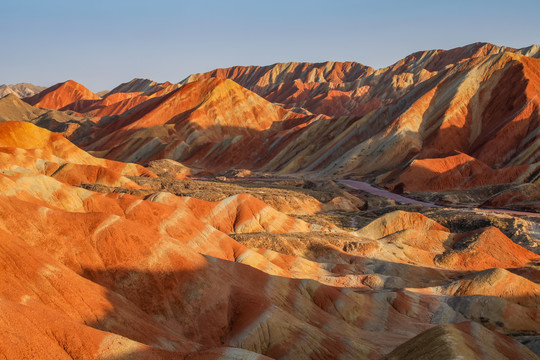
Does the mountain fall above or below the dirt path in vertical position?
above

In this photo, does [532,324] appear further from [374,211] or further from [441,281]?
[374,211]

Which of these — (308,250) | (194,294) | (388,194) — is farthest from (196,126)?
(194,294)

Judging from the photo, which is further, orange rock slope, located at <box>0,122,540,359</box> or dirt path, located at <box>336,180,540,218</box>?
dirt path, located at <box>336,180,540,218</box>

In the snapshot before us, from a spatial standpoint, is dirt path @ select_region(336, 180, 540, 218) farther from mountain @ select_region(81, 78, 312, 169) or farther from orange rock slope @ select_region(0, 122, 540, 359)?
mountain @ select_region(81, 78, 312, 169)

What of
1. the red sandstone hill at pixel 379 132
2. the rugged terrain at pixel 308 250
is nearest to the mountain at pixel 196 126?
the red sandstone hill at pixel 379 132

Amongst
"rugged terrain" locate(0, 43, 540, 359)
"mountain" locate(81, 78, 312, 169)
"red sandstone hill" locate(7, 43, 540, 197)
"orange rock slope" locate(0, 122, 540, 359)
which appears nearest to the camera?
"orange rock slope" locate(0, 122, 540, 359)

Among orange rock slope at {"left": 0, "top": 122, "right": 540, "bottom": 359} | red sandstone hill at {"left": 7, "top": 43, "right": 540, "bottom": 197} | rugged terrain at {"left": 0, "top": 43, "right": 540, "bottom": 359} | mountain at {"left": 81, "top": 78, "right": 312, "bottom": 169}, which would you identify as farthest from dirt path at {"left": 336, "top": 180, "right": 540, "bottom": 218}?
mountain at {"left": 81, "top": 78, "right": 312, "bottom": 169}

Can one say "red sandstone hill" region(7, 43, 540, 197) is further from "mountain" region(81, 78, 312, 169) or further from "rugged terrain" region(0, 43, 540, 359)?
"rugged terrain" region(0, 43, 540, 359)

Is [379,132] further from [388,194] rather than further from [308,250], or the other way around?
[308,250]

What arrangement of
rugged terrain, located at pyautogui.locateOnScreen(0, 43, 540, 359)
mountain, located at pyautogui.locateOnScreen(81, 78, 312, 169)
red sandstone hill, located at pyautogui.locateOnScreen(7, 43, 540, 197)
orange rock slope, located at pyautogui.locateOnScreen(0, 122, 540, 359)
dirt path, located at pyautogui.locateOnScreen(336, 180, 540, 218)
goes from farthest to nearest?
1. mountain, located at pyautogui.locateOnScreen(81, 78, 312, 169)
2. red sandstone hill, located at pyautogui.locateOnScreen(7, 43, 540, 197)
3. dirt path, located at pyautogui.locateOnScreen(336, 180, 540, 218)
4. rugged terrain, located at pyautogui.locateOnScreen(0, 43, 540, 359)
5. orange rock slope, located at pyautogui.locateOnScreen(0, 122, 540, 359)

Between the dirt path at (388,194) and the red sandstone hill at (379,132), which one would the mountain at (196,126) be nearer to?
the red sandstone hill at (379,132)
